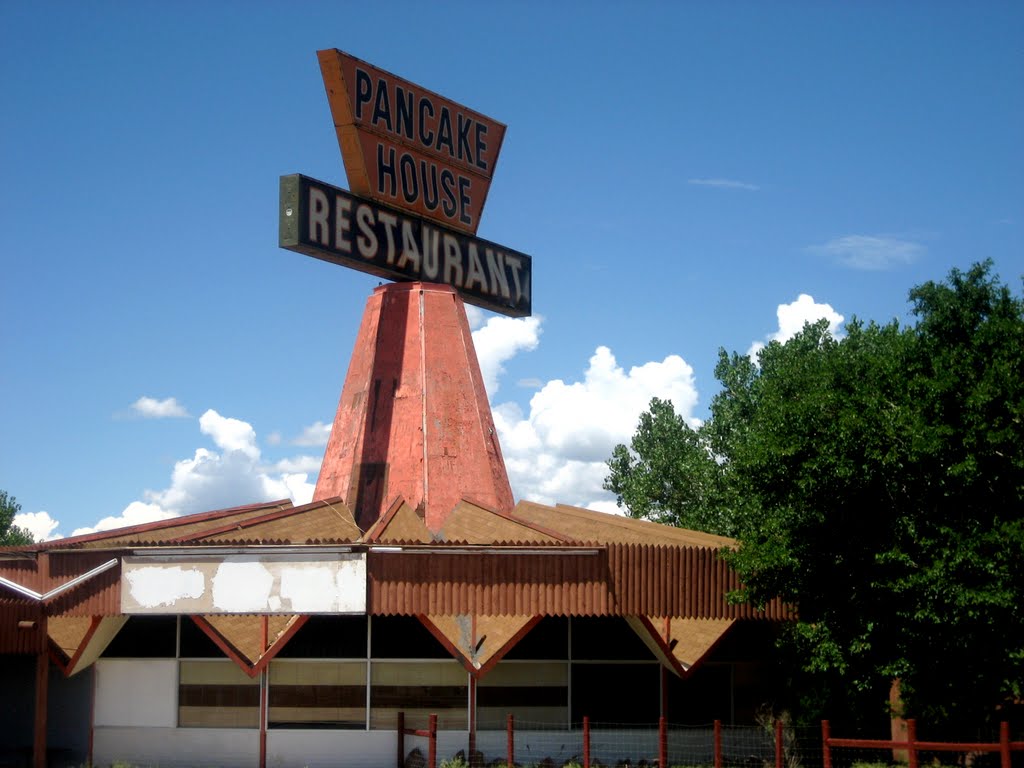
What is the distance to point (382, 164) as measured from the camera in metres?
32.3

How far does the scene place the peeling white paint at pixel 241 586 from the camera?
2480 centimetres

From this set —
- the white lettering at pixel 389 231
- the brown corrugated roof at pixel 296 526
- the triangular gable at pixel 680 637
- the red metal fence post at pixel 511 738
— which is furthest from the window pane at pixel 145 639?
the white lettering at pixel 389 231

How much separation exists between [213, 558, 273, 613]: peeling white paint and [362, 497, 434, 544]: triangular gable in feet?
7.13

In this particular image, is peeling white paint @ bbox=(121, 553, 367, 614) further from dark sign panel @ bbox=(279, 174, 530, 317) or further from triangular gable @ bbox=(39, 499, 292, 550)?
dark sign panel @ bbox=(279, 174, 530, 317)

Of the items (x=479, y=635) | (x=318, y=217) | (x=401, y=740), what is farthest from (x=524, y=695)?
(x=318, y=217)

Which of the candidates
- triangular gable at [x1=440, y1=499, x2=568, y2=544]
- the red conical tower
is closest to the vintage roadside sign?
the red conical tower

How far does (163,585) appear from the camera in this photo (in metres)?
25.1

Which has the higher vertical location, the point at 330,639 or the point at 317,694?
the point at 330,639

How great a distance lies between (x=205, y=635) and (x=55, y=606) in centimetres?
368

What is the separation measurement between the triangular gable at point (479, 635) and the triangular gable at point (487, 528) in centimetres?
168

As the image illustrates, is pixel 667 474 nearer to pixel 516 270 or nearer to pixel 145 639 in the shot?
pixel 516 270

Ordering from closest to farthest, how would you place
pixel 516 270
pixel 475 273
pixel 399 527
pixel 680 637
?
pixel 399 527
pixel 680 637
pixel 475 273
pixel 516 270

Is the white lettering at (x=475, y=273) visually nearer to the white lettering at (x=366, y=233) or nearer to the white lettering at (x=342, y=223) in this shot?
the white lettering at (x=366, y=233)

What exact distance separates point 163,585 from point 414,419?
862 centimetres
